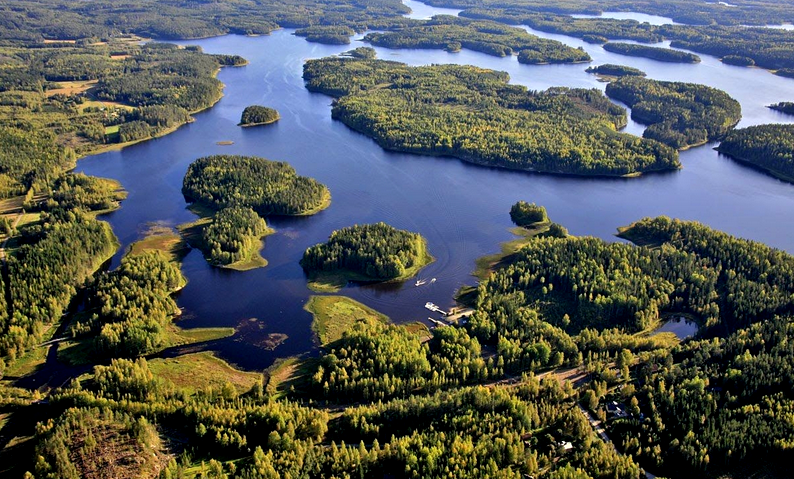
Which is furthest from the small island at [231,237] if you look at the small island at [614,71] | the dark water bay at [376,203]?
the small island at [614,71]

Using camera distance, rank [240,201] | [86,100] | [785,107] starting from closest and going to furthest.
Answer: [240,201]
[785,107]
[86,100]

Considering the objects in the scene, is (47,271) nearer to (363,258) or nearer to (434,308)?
(363,258)

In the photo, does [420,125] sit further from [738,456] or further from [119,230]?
[738,456]

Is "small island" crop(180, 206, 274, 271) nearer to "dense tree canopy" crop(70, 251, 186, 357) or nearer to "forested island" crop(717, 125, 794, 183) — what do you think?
"dense tree canopy" crop(70, 251, 186, 357)

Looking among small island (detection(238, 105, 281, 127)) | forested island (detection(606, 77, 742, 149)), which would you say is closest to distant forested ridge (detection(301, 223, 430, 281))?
small island (detection(238, 105, 281, 127))

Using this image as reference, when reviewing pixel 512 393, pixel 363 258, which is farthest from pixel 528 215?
pixel 512 393

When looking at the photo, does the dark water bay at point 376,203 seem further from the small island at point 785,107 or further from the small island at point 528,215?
the small island at point 785,107
